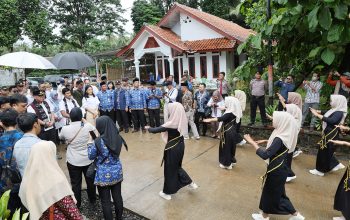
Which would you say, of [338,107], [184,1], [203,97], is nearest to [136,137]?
[203,97]

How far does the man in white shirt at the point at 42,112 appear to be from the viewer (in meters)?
6.29

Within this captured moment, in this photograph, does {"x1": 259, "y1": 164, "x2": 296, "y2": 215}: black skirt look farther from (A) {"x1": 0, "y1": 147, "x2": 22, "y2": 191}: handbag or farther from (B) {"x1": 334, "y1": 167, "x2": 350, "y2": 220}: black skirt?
(A) {"x1": 0, "y1": 147, "x2": 22, "y2": 191}: handbag

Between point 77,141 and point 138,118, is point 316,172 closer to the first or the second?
point 77,141

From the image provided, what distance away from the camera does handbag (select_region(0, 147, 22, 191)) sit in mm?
3578

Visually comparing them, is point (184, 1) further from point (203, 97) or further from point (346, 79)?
point (346, 79)

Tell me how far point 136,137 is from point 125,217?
4562 millimetres

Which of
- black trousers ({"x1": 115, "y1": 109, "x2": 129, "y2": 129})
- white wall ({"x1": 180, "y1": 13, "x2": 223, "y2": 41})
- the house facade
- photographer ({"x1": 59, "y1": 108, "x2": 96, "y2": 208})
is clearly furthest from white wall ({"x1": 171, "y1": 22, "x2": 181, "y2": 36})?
photographer ({"x1": 59, "y1": 108, "x2": 96, "y2": 208})

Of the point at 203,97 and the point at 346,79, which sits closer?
the point at 346,79

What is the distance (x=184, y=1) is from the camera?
30.2m

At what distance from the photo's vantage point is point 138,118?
9.66 meters

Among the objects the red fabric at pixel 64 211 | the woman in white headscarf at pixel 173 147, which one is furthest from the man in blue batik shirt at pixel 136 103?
the red fabric at pixel 64 211

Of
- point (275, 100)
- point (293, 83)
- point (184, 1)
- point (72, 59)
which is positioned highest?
point (184, 1)

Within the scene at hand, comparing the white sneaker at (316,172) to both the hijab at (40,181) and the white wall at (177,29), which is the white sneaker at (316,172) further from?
the white wall at (177,29)

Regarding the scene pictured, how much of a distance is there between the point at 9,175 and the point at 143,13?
2901 cm
